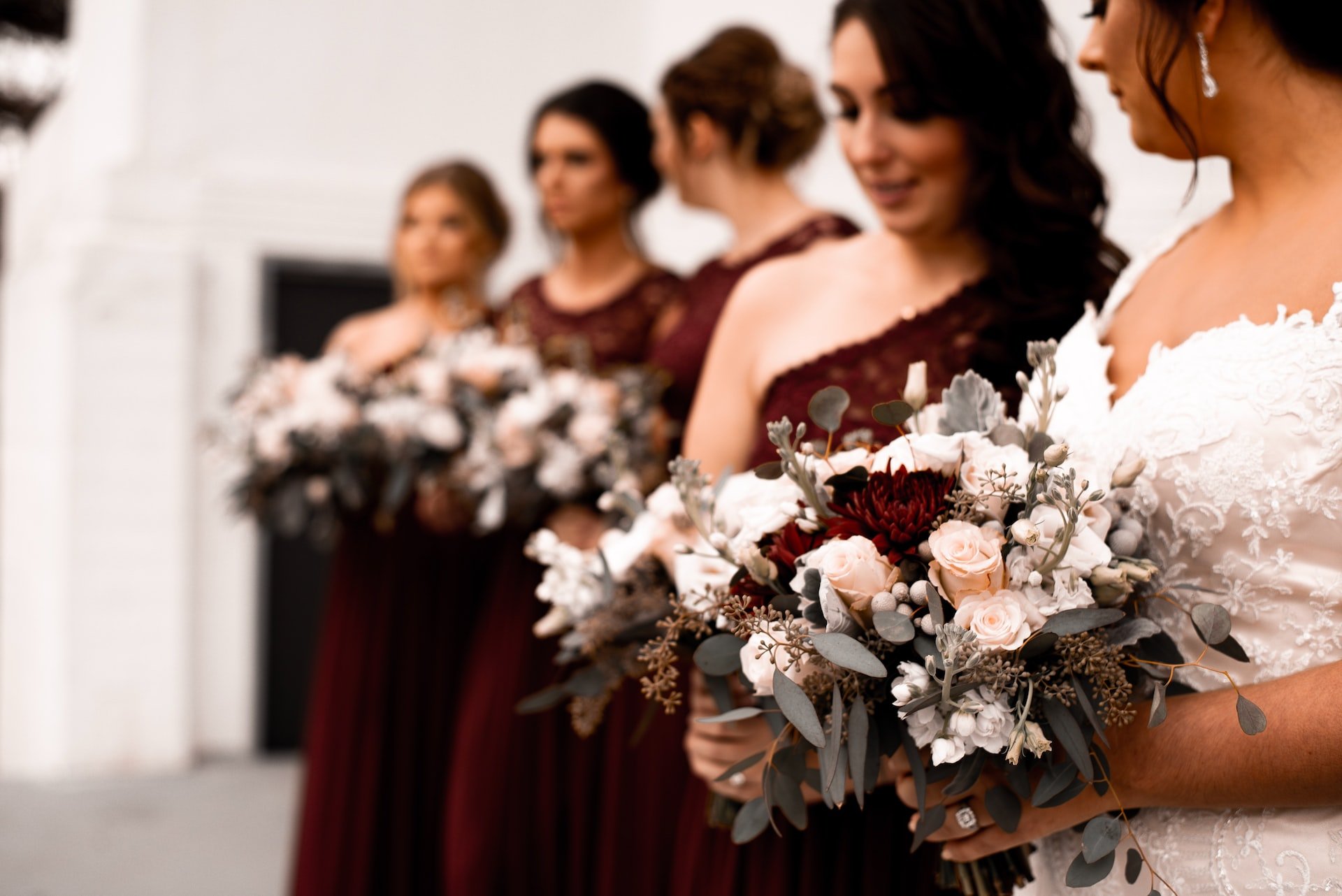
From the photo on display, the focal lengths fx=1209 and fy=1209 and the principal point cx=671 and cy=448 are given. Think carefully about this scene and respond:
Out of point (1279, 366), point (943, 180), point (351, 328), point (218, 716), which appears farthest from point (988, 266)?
point (218, 716)

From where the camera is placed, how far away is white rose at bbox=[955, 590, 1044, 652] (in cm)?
117

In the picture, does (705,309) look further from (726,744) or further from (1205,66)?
(1205,66)

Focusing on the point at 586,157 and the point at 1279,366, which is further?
the point at 586,157

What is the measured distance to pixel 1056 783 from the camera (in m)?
1.27

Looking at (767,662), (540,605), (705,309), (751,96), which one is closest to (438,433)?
(540,605)

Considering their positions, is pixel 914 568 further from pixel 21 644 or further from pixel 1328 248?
pixel 21 644

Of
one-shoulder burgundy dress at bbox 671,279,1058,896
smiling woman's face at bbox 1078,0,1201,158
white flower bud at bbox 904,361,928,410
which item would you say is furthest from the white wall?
white flower bud at bbox 904,361,928,410

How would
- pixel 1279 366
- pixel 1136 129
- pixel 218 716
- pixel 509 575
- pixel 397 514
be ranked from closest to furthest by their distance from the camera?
pixel 1279 366 < pixel 1136 129 < pixel 509 575 < pixel 397 514 < pixel 218 716

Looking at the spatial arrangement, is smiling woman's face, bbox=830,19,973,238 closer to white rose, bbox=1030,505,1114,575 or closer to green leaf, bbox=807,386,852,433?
green leaf, bbox=807,386,852,433

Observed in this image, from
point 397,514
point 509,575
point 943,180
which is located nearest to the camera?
point 943,180

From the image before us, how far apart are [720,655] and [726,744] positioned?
398 millimetres

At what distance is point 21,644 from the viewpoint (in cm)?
613

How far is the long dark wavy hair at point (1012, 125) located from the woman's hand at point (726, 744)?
74 centimetres

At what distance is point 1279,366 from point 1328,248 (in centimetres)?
14
